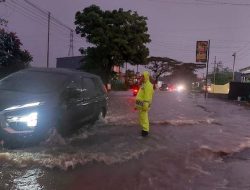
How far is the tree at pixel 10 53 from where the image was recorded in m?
30.2

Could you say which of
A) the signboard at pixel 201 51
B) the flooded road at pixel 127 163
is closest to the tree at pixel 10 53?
the flooded road at pixel 127 163

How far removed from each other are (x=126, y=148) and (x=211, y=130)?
511 centimetres

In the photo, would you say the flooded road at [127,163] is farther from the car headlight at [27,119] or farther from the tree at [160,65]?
the tree at [160,65]

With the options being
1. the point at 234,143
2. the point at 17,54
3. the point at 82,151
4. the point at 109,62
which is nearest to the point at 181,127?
the point at 234,143

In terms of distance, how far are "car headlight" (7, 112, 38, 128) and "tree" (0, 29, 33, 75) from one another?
22.5 metres

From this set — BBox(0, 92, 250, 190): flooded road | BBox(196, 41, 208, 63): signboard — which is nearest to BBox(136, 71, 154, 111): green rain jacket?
BBox(0, 92, 250, 190): flooded road

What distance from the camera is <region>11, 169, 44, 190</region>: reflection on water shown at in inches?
235

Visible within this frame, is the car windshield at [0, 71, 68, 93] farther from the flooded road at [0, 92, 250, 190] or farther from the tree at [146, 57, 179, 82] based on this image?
the tree at [146, 57, 179, 82]

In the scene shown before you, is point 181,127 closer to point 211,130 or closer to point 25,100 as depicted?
point 211,130

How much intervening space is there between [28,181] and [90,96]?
4974 millimetres

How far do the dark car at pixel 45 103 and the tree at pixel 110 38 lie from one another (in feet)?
122

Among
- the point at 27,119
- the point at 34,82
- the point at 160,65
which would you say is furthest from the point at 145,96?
the point at 160,65

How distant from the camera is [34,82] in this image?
9.80 m

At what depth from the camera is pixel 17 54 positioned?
32250mm
